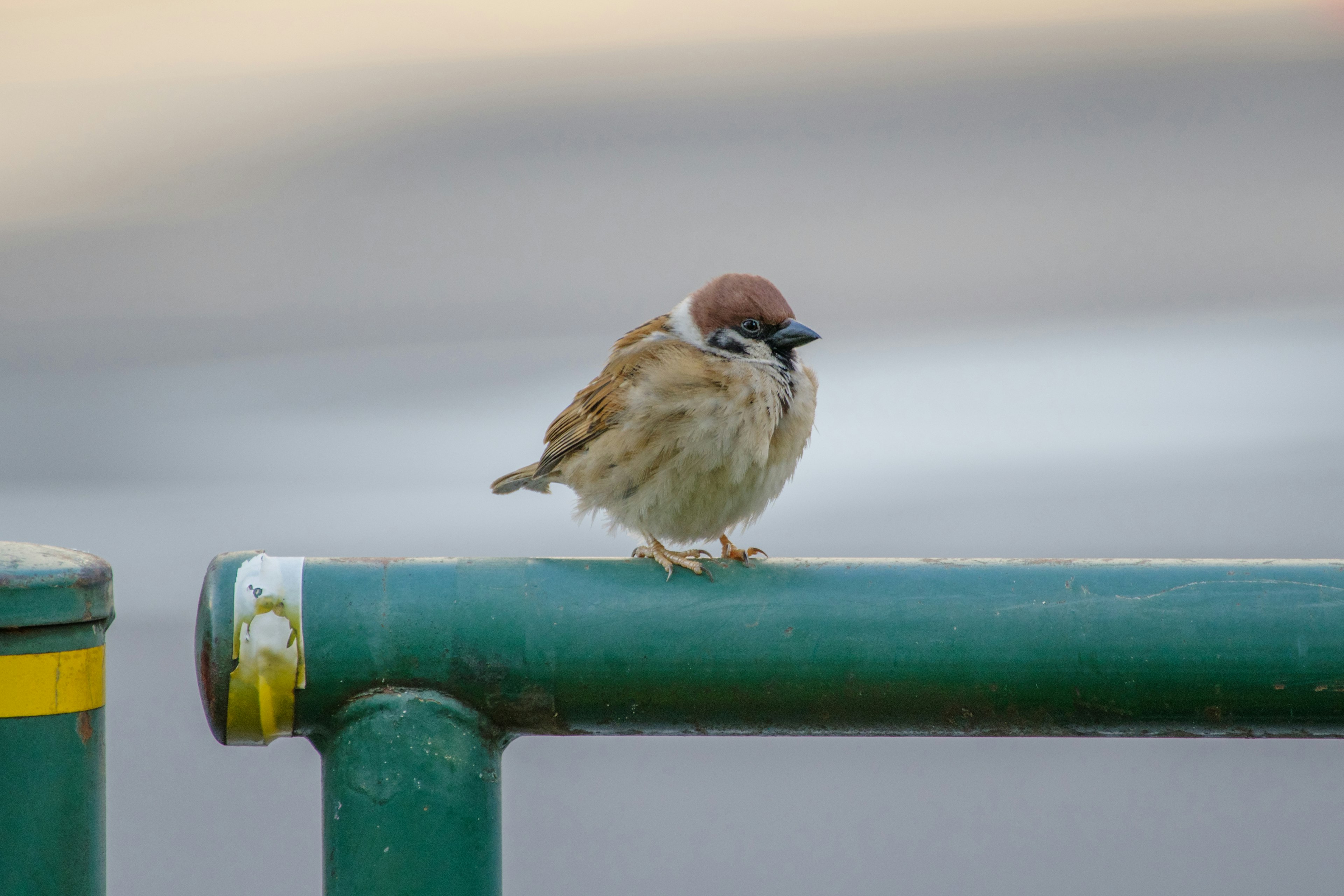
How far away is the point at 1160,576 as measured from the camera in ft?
4.42

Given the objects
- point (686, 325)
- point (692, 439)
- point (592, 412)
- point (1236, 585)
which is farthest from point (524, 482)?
point (1236, 585)

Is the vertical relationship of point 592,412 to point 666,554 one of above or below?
above

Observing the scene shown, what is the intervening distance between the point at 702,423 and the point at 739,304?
0.95ft

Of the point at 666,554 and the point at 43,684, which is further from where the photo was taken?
the point at 666,554

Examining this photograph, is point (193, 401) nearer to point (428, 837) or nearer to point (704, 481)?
point (704, 481)

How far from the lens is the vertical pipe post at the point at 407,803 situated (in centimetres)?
130

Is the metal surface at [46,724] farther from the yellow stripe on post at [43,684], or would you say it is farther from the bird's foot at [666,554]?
the bird's foot at [666,554]

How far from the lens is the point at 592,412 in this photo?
8.82ft

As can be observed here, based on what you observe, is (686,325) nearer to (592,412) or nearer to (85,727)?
(592,412)

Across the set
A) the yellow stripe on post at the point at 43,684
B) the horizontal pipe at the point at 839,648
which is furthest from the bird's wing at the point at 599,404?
the yellow stripe on post at the point at 43,684

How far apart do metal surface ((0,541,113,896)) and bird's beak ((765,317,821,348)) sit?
148 centimetres

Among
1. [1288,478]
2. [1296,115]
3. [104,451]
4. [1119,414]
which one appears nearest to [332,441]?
[104,451]

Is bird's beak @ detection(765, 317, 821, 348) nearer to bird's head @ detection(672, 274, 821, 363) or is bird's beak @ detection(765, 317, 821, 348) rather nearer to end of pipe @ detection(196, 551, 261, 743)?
bird's head @ detection(672, 274, 821, 363)

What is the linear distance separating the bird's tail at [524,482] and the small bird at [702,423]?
0.82 ft
